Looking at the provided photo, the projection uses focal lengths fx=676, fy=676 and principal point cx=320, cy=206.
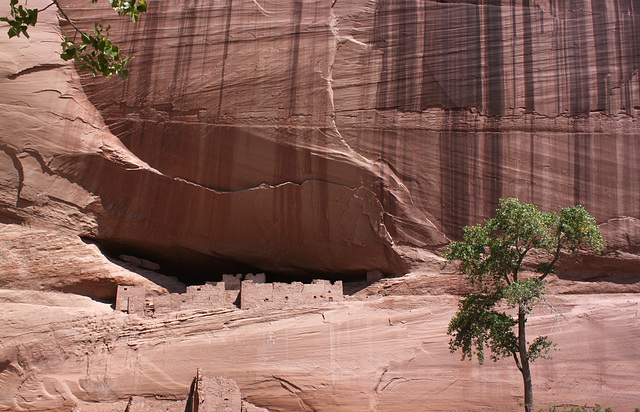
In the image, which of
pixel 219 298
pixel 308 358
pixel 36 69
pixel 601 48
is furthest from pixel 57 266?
pixel 601 48

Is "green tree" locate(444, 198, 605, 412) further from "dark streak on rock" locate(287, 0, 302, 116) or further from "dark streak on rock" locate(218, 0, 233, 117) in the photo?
"dark streak on rock" locate(218, 0, 233, 117)

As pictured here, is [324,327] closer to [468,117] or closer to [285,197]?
[285,197]

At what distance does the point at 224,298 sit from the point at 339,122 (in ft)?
13.9

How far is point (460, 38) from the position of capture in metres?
13.8

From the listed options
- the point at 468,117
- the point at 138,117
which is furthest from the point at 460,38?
the point at 138,117

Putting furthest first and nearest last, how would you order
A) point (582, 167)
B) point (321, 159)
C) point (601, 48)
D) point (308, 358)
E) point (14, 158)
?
point (321, 159)
point (601, 48)
point (14, 158)
point (582, 167)
point (308, 358)

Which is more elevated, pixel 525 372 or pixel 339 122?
pixel 339 122

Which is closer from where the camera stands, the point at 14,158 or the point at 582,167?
the point at 582,167

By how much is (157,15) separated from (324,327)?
7.52 metres

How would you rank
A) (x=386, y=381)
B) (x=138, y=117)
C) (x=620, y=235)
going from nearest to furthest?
(x=386, y=381), (x=620, y=235), (x=138, y=117)

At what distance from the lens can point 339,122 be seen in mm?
13789

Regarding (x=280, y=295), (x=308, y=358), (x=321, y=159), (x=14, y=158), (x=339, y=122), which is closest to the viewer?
(x=308, y=358)

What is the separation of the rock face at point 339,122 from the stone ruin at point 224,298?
1.42 metres

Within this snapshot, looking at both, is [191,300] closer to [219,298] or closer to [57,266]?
[219,298]
